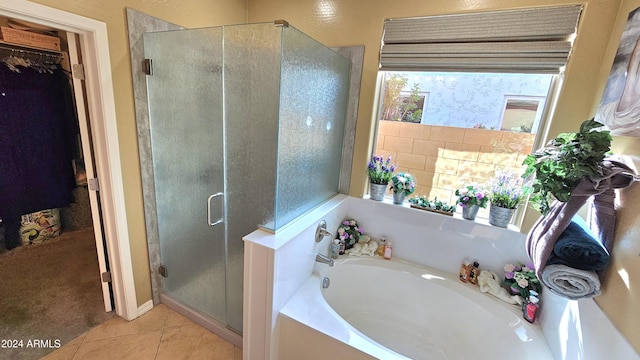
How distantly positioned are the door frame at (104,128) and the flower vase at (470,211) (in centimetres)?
237

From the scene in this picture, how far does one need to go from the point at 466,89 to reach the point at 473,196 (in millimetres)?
773

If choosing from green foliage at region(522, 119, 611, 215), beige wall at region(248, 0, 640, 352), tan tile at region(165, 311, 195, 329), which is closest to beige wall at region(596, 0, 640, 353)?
beige wall at region(248, 0, 640, 352)

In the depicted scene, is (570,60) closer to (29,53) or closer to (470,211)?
(470,211)

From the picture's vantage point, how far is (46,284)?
2.23 metres

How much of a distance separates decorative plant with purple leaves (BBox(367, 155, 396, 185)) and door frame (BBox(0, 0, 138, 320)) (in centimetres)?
178

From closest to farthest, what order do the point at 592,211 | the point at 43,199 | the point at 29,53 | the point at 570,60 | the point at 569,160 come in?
the point at 569,160, the point at 592,211, the point at 570,60, the point at 29,53, the point at 43,199

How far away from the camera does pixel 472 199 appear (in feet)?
6.06

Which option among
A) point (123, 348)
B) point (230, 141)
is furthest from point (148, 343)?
point (230, 141)

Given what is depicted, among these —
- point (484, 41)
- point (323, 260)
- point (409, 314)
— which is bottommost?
point (409, 314)

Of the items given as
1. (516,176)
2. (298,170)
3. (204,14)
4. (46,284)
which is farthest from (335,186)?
(46,284)

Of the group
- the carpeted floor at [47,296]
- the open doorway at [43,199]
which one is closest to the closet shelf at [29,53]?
the open doorway at [43,199]

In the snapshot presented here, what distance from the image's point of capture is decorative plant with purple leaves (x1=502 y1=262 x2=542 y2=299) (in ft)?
5.51

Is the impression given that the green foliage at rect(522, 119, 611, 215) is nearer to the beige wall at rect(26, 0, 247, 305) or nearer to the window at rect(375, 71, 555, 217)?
the window at rect(375, 71, 555, 217)

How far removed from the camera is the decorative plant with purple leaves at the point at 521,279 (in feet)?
5.51
